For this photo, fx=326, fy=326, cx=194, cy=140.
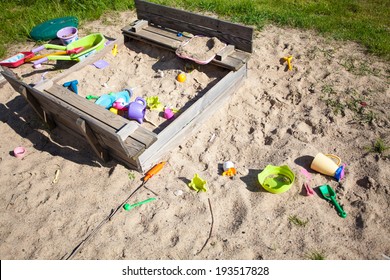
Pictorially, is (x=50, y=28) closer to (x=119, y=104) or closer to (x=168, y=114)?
(x=119, y=104)

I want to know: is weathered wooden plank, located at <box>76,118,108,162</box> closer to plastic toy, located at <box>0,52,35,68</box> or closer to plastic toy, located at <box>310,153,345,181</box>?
plastic toy, located at <box>310,153,345,181</box>

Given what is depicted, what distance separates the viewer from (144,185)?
3020mm

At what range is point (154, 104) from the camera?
3748 mm

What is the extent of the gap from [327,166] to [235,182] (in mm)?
830

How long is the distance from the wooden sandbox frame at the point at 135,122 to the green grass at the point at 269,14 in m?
1.27

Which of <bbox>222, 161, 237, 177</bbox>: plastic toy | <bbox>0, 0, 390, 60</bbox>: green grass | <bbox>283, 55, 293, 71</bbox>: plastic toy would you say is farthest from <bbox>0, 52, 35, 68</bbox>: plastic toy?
<bbox>283, 55, 293, 71</bbox>: plastic toy

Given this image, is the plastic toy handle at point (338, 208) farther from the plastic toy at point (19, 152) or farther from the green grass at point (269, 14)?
the plastic toy at point (19, 152)

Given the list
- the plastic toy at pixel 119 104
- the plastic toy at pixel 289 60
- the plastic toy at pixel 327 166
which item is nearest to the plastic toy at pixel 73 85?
the plastic toy at pixel 119 104

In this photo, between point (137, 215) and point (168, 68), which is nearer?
point (137, 215)
